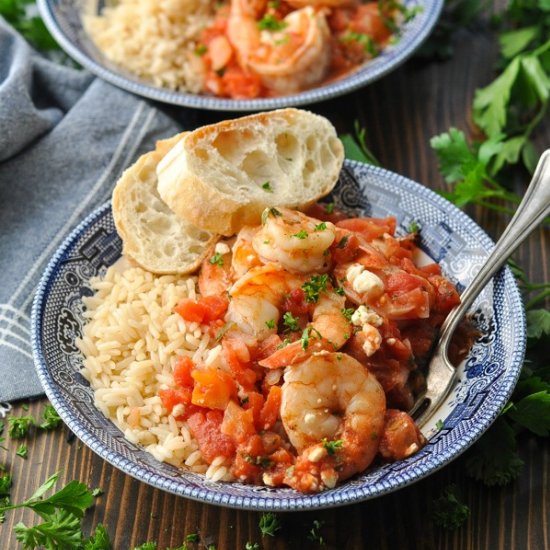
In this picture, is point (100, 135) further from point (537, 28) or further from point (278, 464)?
point (537, 28)

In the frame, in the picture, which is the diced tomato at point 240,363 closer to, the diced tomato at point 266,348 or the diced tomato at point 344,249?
the diced tomato at point 266,348

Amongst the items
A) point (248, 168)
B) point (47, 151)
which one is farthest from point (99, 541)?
point (47, 151)

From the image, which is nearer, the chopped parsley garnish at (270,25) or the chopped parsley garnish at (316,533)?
the chopped parsley garnish at (316,533)

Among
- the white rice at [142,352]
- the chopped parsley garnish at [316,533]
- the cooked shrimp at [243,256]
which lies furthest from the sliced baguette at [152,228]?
the chopped parsley garnish at [316,533]

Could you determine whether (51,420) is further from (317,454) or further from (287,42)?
(287,42)

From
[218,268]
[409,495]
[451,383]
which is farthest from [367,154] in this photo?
[409,495]
